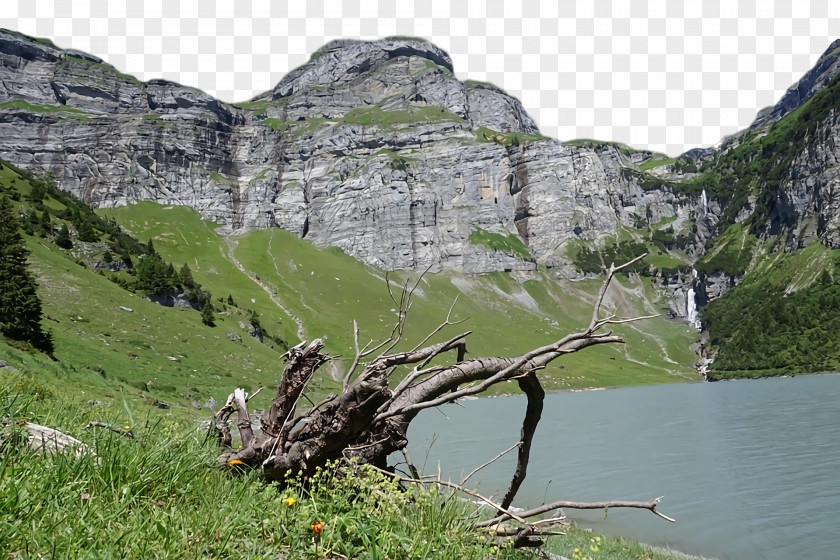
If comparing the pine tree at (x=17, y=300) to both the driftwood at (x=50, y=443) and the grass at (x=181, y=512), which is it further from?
the driftwood at (x=50, y=443)

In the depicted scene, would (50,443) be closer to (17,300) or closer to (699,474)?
(17,300)

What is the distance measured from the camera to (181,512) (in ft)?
11.4

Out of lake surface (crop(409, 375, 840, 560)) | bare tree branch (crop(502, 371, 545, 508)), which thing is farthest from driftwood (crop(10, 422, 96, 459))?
bare tree branch (crop(502, 371, 545, 508))

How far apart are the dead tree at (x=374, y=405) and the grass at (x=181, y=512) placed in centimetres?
36

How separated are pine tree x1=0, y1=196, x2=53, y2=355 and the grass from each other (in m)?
27.8

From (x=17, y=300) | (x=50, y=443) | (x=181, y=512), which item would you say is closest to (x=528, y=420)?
(x=181, y=512)

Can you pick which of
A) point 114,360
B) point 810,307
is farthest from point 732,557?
point 810,307

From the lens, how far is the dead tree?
4.79 m

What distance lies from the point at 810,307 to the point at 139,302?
235 m

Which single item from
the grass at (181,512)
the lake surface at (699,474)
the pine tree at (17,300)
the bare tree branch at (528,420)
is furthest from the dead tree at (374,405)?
the pine tree at (17,300)

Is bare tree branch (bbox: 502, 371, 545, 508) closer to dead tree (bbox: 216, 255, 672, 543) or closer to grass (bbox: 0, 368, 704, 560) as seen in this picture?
dead tree (bbox: 216, 255, 672, 543)

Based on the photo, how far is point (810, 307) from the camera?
623 feet

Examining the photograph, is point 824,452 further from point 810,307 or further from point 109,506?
point 810,307

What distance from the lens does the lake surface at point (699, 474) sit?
17641mm
